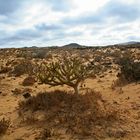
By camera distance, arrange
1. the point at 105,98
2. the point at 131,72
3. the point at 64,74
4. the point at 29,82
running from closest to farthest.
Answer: the point at 64,74 → the point at 105,98 → the point at 131,72 → the point at 29,82

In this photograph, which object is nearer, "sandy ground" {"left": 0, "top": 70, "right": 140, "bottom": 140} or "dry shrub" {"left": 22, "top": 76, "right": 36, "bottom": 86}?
"sandy ground" {"left": 0, "top": 70, "right": 140, "bottom": 140}

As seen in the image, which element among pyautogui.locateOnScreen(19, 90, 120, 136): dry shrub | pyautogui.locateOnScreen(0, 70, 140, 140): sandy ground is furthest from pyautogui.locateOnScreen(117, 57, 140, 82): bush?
pyautogui.locateOnScreen(19, 90, 120, 136): dry shrub

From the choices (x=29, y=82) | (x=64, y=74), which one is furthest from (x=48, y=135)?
(x=29, y=82)

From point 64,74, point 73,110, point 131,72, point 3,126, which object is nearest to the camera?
point 3,126

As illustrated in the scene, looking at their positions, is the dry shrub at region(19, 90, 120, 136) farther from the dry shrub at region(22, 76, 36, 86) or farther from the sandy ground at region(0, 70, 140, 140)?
the dry shrub at region(22, 76, 36, 86)

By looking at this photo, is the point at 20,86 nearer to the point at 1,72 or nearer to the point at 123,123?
the point at 1,72

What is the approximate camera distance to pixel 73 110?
9312mm

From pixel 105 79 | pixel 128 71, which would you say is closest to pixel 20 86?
pixel 105 79

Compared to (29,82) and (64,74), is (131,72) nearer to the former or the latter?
(64,74)

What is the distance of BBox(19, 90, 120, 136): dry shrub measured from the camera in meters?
8.42

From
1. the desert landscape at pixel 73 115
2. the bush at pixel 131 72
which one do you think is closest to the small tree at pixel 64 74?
the desert landscape at pixel 73 115

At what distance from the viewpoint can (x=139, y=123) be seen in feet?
28.2

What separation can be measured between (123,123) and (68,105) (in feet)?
5.96

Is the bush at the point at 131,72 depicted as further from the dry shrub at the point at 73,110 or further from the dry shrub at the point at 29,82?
the dry shrub at the point at 29,82
